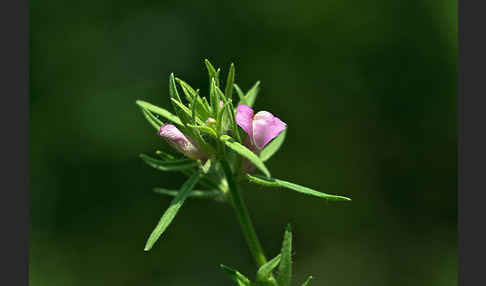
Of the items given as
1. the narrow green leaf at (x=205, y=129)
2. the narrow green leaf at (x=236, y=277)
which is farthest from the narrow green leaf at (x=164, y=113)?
the narrow green leaf at (x=236, y=277)

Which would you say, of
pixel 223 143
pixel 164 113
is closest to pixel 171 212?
pixel 223 143

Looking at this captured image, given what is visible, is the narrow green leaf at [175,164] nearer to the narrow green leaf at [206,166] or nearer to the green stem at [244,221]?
the narrow green leaf at [206,166]

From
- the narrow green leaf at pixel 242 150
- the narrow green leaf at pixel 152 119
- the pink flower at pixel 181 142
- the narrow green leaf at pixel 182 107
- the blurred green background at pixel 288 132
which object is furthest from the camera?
the blurred green background at pixel 288 132

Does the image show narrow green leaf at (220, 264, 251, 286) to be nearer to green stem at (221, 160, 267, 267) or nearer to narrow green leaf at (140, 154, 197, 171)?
A: green stem at (221, 160, 267, 267)

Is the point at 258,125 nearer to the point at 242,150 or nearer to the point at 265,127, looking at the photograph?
the point at 265,127

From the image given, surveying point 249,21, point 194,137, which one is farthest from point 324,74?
point 194,137
